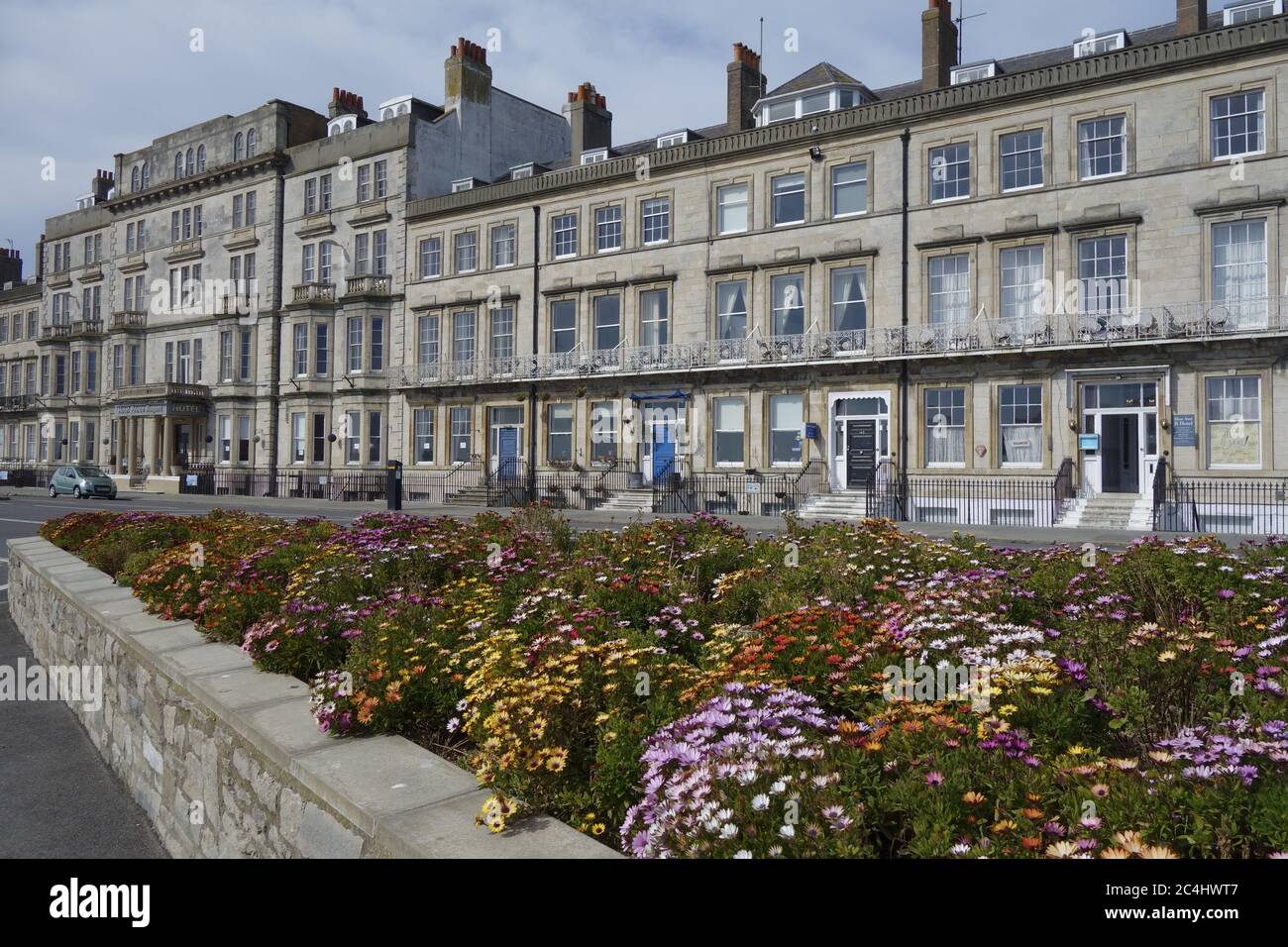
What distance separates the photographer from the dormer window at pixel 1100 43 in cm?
2789

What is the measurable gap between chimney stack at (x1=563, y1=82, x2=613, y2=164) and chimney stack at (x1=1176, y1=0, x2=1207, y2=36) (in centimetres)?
2202

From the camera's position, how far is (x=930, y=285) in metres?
28.3

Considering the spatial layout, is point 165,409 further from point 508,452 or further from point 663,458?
point 663,458

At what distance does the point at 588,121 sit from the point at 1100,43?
2016 centimetres

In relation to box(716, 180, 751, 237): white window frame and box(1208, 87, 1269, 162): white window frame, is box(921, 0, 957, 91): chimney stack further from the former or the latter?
box(1208, 87, 1269, 162): white window frame

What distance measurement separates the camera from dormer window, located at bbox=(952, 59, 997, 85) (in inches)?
1130

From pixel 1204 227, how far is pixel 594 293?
801 inches

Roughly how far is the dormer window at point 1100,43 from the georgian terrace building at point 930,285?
4.4 inches

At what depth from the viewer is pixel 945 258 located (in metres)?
28.1

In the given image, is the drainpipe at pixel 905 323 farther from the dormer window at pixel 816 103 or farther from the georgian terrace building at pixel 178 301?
the georgian terrace building at pixel 178 301

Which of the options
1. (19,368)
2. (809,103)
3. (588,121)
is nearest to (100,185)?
(19,368)
